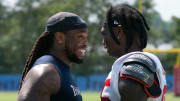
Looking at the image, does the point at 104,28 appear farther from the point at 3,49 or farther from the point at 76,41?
the point at 3,49

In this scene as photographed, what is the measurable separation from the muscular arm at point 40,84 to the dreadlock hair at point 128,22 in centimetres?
49

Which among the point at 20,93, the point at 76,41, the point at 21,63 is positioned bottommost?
the point at 21,63

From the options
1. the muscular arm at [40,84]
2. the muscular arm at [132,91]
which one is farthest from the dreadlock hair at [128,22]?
the muscular arm at [40,84]

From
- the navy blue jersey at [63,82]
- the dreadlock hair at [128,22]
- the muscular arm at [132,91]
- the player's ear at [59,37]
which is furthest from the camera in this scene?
the player's ear at [59,37]

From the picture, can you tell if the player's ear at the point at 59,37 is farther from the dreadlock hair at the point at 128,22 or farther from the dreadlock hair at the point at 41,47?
the dreadlock hair at the point at 128,22

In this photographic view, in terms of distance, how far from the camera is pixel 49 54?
4.03 m

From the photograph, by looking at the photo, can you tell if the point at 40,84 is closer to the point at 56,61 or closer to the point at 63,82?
the point at 63,82

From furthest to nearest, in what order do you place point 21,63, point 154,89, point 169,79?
point 21,63 < point 169,79 < point 154,89

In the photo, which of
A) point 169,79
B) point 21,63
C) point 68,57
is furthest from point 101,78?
point 68,57

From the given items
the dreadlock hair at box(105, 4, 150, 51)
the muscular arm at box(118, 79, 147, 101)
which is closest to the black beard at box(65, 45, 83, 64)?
the dreadlock hair at box(105, 4, 150, 51)

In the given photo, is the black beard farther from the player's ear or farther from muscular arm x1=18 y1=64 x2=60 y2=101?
muscular arm x1=18 y1=64 x2=60 y2=101

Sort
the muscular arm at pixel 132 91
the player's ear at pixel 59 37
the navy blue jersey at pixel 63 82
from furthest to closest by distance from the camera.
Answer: the player's ear at pixel 59 37 → the navy blue jersey at pixel 63 82 → the muscular arm at pixel 132 91

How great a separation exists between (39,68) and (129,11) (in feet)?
2.32

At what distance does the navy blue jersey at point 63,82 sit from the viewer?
150 inches
